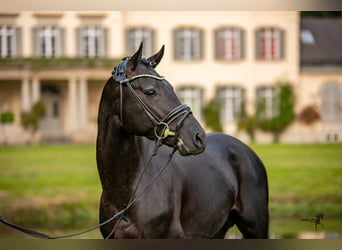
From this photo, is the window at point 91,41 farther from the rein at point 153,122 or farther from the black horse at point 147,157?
the rein at point 153,122

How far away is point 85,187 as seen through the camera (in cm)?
1558

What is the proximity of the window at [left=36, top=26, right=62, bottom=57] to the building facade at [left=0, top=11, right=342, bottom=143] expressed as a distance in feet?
0.10

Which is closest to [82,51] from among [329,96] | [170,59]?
[170,59]

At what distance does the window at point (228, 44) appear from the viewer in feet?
89.3

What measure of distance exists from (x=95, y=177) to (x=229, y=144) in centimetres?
1155

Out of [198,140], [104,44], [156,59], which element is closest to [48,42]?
[104,44]

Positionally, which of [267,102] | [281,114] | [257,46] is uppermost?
[257,46]

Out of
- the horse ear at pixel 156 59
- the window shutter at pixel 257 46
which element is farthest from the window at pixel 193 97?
the horse ear at pixel 156 59

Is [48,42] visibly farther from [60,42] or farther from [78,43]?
[78,43]

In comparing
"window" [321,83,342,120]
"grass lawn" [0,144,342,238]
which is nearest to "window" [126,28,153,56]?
"window" [321,83,342,120]

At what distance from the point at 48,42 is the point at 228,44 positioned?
552 cm

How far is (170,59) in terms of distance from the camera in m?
27.1

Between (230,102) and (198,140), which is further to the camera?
(230,102)
